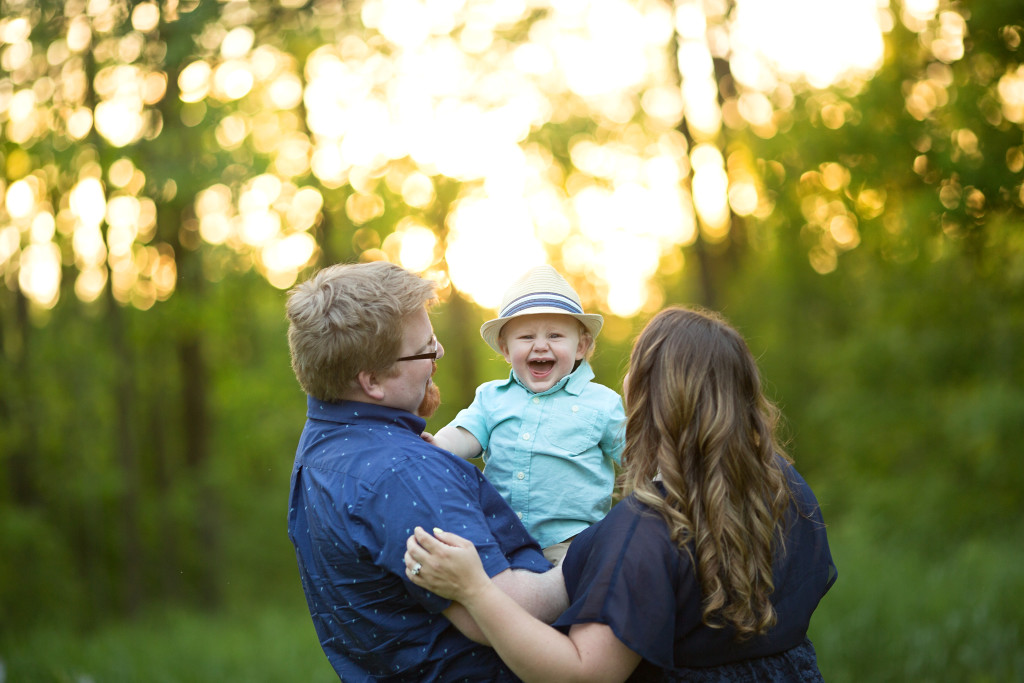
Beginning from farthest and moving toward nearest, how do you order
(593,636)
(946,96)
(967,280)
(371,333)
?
(967,280) < (946,96) < (371,333) < (593,636)

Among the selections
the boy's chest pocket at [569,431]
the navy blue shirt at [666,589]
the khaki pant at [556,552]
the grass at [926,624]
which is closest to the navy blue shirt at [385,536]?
the navy blue shirt at [666,589]

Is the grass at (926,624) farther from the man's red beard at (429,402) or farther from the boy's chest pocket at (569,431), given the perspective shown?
the man's red beard at (429,402)

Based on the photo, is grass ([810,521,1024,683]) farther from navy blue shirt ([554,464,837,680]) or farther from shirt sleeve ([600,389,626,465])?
navy blue shirt ([554,464,837,680])

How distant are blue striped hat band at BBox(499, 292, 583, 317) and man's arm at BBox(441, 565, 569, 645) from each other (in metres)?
1.00

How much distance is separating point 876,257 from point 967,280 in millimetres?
2132

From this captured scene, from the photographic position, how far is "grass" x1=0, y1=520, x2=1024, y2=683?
5.85m

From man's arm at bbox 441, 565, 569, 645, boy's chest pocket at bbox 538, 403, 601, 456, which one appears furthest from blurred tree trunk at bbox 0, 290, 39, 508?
man's arm at bbox 441, 565, 569, 645

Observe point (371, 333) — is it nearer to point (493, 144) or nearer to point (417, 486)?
point (417, 486)

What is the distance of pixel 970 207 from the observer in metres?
4.79

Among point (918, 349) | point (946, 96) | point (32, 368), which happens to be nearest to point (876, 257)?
point (946, 96)

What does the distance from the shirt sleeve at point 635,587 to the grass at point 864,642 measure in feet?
14.9

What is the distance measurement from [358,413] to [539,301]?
33.9 inches

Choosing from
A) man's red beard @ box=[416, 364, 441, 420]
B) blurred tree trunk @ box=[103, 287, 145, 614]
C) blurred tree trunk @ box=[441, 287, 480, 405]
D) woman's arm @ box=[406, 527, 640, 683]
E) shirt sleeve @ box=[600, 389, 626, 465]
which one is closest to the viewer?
woman's arm @ box=[406, 527, 640, 683]

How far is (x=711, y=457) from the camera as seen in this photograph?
2.09m
